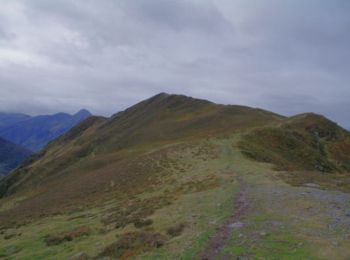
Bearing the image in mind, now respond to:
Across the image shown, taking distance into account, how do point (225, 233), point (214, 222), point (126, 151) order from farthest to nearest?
point (126, 151)
point (214, 222)
point (225, 233)

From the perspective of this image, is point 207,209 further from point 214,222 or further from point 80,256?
point 80,256

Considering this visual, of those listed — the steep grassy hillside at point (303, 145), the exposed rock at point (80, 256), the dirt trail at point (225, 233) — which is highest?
the steep grassy hillside at point (303, 145)

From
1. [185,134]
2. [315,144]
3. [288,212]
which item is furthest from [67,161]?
[288,212]

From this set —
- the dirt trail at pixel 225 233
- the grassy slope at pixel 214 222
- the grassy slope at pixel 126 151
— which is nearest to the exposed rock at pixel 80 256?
the grassy slope at pixel 214 222

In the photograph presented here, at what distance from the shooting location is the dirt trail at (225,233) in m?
14.0

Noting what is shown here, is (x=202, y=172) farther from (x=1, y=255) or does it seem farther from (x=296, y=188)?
(x=1, y=255)

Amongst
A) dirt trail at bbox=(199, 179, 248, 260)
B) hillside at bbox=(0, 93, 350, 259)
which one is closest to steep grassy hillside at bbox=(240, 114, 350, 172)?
hillside at bbox=(0, 93, 350, 259)

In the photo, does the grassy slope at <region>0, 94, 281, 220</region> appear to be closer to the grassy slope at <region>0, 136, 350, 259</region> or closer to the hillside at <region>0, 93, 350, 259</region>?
the hillside at <region>0, 93, 350, 259</region>

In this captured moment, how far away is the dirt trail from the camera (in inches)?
550

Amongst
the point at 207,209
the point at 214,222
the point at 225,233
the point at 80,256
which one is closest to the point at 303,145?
the point at 207,209

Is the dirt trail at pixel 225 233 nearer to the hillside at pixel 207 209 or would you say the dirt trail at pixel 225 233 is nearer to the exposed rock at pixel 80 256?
the hillside at pixel 207 209

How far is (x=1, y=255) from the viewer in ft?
70.5

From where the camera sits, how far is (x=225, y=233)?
1662cm

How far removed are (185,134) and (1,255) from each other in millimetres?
69009
